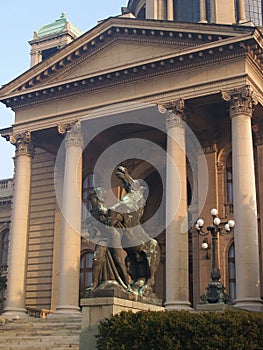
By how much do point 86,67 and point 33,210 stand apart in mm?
9520

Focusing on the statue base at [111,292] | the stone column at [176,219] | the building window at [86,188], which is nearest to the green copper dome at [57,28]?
the building window at [86,188]

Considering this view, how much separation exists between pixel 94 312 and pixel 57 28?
45.5 m

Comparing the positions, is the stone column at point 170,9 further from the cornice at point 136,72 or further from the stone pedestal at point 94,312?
the stone pedestal at point 94,312

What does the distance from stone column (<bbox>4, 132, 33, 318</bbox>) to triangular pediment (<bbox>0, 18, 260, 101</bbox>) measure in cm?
308

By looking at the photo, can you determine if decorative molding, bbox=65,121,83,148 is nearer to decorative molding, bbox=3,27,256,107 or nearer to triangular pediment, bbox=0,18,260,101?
decorative molding, bbox=3,27,256,107

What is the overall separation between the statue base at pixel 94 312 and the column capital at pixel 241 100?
13.0 metres

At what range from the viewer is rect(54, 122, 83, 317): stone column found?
90.1 feet

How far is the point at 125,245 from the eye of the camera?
1609 cm

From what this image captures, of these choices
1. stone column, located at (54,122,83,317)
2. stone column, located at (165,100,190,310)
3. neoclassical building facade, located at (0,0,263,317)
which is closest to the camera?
stone column, located at (165,100,190,310)

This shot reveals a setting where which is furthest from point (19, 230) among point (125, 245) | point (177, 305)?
point (125, 245)

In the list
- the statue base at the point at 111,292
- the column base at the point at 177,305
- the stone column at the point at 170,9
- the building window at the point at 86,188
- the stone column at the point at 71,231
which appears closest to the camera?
the statue base at the point at 111,292

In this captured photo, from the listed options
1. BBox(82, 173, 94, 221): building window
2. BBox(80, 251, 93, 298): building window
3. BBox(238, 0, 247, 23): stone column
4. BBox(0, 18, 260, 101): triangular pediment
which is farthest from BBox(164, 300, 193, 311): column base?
BBox(238, 0, 247, 23): stone column

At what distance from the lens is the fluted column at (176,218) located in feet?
81.7

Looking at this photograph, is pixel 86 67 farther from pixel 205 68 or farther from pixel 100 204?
pixel 100 204
